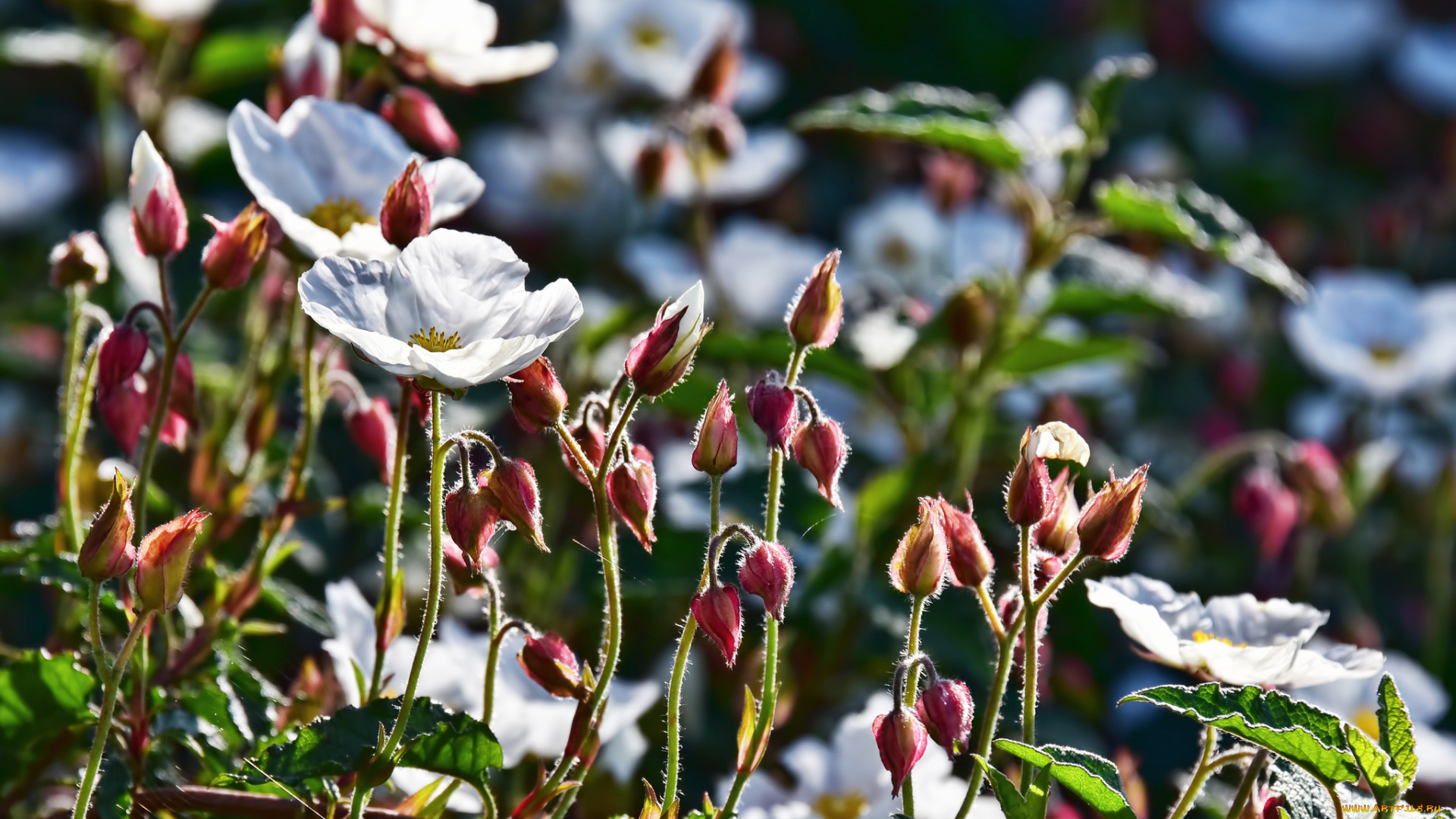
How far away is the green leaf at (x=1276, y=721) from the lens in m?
0.69

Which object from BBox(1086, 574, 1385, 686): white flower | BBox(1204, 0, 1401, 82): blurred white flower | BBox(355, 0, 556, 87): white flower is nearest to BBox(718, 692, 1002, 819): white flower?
BBox(1086, 574, 1385, 686): white flower

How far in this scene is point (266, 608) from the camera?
1.10 meters

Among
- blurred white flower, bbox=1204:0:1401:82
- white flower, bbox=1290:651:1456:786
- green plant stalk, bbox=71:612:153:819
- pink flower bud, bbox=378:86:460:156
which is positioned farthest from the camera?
blurred white flower, bbox=1204:0:1401:82

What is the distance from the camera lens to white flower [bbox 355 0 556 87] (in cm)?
101

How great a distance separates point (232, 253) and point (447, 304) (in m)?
0.13

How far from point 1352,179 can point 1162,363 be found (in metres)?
0.79

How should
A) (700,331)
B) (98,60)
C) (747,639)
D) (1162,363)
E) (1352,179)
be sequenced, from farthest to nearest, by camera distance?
(1352,179), (1162,363), (98,60), (747,639), (700,331)

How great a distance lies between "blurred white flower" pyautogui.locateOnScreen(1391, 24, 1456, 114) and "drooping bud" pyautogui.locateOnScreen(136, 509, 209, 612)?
8.48 ft

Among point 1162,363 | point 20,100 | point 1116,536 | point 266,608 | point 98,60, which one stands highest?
point 1116,536

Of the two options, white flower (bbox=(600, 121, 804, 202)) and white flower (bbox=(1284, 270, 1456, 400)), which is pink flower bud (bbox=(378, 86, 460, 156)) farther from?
white flower (bbox=(1284, 270, 1456, 400))

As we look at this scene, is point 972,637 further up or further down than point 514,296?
further down

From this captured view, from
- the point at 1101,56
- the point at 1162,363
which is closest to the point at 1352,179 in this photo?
the point at 1101,56

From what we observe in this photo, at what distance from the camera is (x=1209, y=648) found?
2.58 feet

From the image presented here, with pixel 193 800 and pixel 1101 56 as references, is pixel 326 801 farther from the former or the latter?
pixel 1101 56
